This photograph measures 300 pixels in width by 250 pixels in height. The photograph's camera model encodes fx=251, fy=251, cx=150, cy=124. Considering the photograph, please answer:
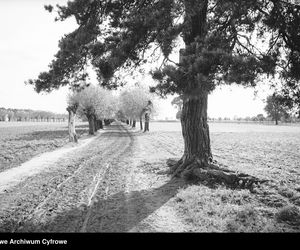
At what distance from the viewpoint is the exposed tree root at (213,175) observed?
1001cm

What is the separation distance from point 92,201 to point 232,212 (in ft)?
15.0

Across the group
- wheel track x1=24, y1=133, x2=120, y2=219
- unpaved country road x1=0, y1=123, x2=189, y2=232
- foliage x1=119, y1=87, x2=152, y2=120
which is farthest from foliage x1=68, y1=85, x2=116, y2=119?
unpaved country road x1=0, y1=123, x2=189, y2=232

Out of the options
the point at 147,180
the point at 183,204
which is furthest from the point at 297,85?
the point at 147,180

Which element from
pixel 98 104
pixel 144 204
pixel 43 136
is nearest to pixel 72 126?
pixel 43 136

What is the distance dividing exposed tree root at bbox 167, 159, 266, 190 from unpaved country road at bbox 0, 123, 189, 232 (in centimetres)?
78

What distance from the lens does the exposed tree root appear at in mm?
10008

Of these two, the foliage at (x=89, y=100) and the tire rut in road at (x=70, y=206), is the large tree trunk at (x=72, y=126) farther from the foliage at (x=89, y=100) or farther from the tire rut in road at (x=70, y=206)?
the tire rut in road at (x=70, y=206)

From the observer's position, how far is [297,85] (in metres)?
9.51

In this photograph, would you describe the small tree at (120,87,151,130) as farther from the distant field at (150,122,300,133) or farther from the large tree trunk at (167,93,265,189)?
the large tree trunk at (167,93,265,189)

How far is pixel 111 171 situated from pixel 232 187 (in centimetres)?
639
